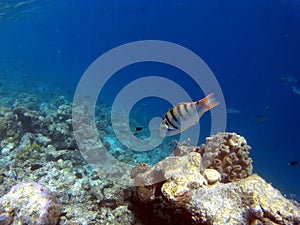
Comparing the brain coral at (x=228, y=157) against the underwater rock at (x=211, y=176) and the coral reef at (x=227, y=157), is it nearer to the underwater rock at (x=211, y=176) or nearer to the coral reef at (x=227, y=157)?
the coral reef at (x=227, y=157)

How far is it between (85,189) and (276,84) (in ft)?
238

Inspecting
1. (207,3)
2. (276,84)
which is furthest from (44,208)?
(207,3)

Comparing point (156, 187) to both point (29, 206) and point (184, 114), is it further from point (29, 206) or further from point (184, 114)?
point (29, 206)

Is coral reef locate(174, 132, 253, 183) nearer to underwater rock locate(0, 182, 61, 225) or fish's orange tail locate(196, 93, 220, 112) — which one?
fish's orange tail locate(196, 93, 220, 112)

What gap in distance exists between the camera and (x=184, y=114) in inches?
118

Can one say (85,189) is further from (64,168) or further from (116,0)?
(116,0)

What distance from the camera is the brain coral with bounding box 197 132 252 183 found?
3.80m

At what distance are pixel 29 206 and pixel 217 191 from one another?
2378 millimetres

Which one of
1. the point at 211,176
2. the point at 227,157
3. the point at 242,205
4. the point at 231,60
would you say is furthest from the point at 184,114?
the point at 231,60

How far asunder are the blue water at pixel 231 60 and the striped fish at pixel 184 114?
1545cm

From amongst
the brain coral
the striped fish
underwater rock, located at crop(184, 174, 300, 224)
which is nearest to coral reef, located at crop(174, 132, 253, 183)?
the brain coral

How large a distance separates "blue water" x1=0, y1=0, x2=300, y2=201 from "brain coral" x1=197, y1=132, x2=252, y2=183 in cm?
1507

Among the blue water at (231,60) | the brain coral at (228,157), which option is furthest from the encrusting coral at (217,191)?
the blue water at (231,60)

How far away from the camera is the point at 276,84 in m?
67.2
